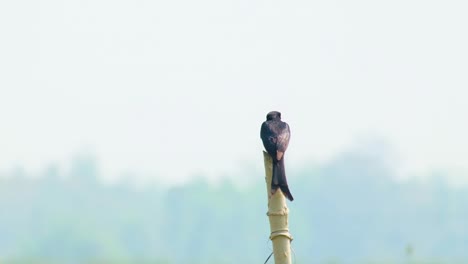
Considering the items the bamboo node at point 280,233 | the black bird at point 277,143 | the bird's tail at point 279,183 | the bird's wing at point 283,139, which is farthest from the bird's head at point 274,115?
the bamboo node at point 280,233

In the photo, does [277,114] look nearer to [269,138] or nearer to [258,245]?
[269,138]

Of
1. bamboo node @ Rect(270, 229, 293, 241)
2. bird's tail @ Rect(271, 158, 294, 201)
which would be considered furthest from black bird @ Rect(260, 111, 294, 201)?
bamboo node @ Rect(270, 229, 293, 241)

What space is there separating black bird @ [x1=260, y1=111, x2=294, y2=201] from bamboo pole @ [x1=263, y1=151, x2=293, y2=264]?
5cm

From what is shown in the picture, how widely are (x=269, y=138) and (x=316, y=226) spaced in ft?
252

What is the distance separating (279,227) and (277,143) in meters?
0.71

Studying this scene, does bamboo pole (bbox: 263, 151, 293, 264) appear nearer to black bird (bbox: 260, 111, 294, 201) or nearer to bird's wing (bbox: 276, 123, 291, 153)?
black bird (bbox: 260, 111, 294, 201)

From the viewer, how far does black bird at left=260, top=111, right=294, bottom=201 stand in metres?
7.40

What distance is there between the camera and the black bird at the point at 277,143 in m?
7.40

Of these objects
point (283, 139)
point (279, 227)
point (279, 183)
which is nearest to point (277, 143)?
point (283, 139)

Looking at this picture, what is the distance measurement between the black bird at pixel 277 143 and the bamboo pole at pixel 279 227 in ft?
0.15

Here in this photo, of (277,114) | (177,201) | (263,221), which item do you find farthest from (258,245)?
(277,114)

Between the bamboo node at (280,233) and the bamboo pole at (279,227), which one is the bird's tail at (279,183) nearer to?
the bamboo pole at (279,227)

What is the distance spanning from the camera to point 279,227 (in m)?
7.39

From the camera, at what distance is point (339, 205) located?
87.4 metres
